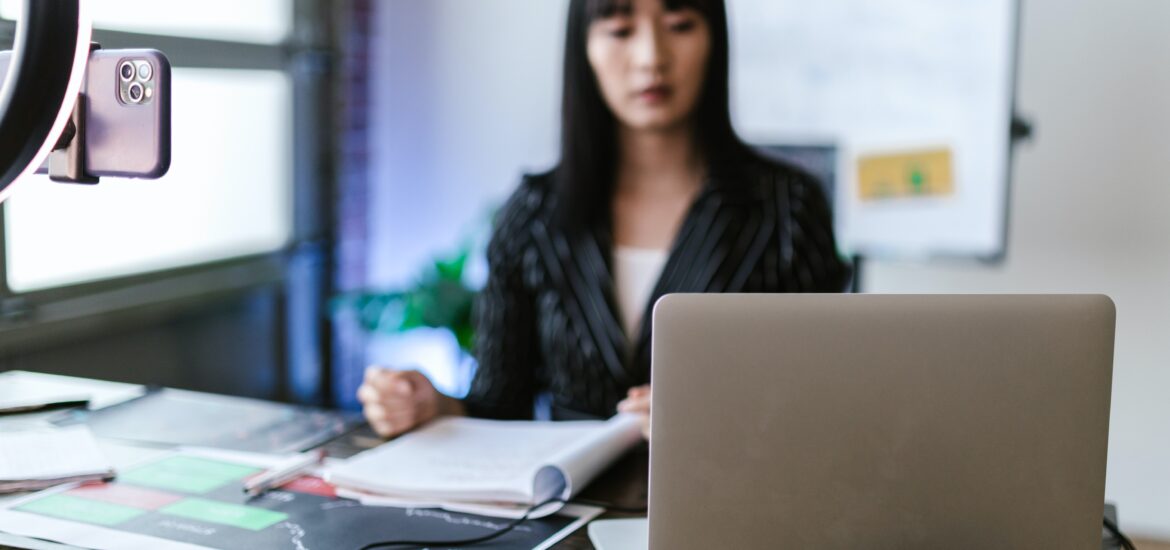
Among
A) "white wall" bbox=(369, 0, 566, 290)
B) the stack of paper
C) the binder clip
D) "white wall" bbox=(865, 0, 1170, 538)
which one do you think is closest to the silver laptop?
the binder clip

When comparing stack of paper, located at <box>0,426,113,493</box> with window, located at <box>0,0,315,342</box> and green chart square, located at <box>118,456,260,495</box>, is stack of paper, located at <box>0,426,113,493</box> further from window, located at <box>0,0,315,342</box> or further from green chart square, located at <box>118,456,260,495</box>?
window, located at <box>0,0,315,342</box>

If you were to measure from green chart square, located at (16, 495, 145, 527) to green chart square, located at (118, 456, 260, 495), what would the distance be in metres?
0.07

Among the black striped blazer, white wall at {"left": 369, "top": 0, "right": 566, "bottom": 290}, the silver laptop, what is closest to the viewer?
the silver laptop

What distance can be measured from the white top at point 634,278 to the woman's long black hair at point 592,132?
0.30ft

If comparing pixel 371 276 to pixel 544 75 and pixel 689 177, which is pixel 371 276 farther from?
pixel 689 177

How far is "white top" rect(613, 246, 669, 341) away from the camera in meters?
1.99

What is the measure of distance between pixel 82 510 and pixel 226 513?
16cm

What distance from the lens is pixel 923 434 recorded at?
91cm

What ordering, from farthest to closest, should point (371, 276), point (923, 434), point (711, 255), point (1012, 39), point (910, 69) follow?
point (371, 276) < point (910, 69) < point (1012, 39) < point (711, 255) < point (923, 434)

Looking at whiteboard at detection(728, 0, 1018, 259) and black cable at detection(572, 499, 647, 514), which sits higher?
whiteboard at detection(728, 0, 1018, 259)

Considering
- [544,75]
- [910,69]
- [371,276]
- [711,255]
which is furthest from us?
[371,276]

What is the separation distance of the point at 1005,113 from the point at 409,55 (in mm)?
1855

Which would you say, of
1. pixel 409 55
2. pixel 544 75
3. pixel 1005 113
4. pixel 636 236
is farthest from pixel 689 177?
pixel 409 55

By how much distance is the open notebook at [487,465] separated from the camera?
126 centimetres
